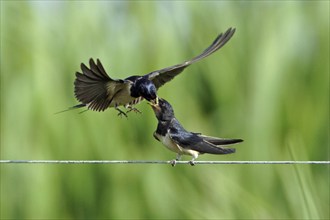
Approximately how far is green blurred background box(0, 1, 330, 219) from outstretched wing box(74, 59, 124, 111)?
110 centimetres

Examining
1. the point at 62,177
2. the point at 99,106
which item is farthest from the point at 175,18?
the point at 99,106

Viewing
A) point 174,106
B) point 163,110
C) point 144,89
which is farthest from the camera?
point 174,106

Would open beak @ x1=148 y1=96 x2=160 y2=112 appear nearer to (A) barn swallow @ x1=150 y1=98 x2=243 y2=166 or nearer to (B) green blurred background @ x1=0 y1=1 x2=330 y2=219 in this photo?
(A) barn swallow @ x1=150 y1=98 x2=243 y2=166

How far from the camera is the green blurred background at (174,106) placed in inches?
134

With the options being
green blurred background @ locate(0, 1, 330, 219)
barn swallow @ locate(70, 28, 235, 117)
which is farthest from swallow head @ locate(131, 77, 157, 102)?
green blurred background @ locate(0, 1, 330, 219)

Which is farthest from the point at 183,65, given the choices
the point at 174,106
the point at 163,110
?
the point at 174,106

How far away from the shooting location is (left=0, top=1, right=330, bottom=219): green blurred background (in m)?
3.41

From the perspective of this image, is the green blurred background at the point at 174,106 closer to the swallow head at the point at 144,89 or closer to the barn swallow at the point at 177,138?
the barn swallow at the point at 177,138

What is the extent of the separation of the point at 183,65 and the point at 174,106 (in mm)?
1160

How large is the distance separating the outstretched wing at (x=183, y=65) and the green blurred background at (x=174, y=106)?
851 mm

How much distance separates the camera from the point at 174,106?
3.59m

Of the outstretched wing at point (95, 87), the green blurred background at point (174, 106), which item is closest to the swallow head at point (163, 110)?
the outstretched wing at point (95, 87)

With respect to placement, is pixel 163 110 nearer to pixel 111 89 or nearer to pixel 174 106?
pixel 111 89

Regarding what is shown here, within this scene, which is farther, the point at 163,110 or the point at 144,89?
the point at 163,110
